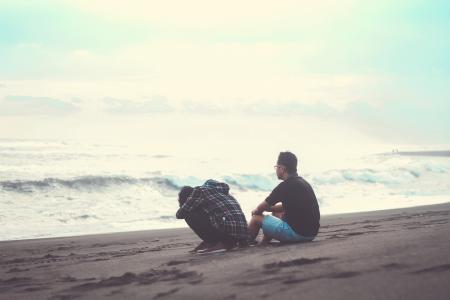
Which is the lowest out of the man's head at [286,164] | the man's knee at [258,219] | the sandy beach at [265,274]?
the sandy beach at [265,274]

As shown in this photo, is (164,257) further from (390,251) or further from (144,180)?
(144,180)

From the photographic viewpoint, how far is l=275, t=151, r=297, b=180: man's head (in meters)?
6.40

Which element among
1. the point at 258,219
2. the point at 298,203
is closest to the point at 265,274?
the point at 298,203

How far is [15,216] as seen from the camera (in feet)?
51.0

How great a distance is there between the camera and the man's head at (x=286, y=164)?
6.40 metres

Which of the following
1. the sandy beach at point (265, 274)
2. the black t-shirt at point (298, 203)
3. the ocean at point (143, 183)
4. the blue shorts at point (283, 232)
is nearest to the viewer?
the sandy beach at point (265, 274)

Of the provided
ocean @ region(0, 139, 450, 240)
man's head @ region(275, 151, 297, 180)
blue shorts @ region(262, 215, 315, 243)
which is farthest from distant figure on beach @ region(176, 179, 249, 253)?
ocean @ region(0, 139, 450, 240)

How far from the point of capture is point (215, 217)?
6543mm

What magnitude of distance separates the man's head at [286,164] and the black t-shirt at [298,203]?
0.29 feet

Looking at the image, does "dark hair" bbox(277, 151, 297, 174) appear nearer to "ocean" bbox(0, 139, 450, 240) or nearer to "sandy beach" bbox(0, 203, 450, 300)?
"sandy beach" bbox(0, 203, 450, 300)

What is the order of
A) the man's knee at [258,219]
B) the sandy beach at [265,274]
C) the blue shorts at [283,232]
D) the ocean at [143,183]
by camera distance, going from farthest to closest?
1. the ocean at [143,183]
2. the man's knee at [258,219]
3. the blue shorts at [283,232]
4. the sandy beach at [265,274]

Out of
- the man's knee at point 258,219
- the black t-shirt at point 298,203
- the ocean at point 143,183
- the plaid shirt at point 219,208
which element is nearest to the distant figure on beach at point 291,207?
the black t-shirt at point 298,203

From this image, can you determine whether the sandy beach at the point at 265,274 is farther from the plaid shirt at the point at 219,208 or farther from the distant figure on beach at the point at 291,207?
the plaid shirt at the point at 219,208

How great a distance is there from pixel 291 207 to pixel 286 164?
A: 0.46 metres
